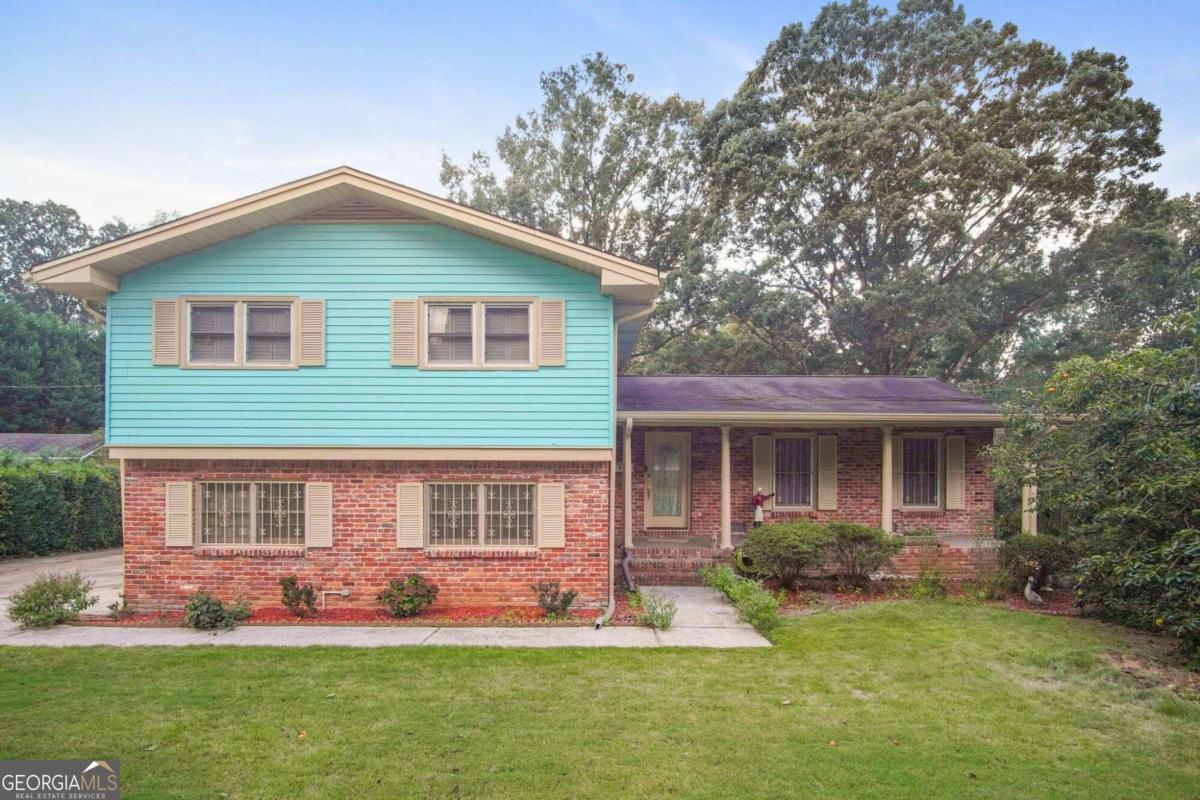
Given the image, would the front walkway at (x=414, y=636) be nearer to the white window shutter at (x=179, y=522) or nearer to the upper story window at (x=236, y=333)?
the white window shutter at (x=179, y=522)

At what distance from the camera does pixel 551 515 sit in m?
9.63

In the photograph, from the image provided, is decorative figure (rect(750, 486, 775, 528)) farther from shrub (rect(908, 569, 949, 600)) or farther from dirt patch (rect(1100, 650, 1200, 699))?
dirt patch (rect(1100, 650, 1200, 699))

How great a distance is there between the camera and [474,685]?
6625mm

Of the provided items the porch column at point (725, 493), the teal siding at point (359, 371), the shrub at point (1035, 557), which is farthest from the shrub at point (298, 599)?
the shrub at point (1035, 557)

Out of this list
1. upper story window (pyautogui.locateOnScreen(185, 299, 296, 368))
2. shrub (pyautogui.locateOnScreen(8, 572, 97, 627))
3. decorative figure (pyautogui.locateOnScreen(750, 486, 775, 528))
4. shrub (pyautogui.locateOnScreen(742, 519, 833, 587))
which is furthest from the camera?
decorative figure (pyautogui.locateOnScreen(750, 486, 775, 528))

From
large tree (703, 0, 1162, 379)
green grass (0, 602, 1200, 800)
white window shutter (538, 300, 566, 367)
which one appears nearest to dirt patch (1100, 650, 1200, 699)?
green grass (0, 602, 1200, 800)

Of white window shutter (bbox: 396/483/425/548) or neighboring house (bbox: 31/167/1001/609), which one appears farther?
white window shutter (bbox: 396/483/425/548)

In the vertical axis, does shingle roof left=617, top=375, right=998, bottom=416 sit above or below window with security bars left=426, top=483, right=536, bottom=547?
above

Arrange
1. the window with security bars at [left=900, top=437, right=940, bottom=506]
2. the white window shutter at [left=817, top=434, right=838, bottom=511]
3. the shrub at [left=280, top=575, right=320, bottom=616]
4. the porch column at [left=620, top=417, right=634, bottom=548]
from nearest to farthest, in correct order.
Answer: the shrub at [left=280, top=575, right=320, bottom=616] → the porch column at [left=620, top=417, right=634, bottom=548] → the white window shutter at [left=817, top=434, right=838, bottom=511] → the window with security bars at [left=900, top=437, right=940, bottom=506]

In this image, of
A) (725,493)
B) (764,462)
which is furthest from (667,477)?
(764,462)

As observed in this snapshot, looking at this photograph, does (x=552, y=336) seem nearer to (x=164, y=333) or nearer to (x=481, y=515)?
(x=481, y=515)

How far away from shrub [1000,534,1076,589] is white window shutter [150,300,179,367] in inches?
504

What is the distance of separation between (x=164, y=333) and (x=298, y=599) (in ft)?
13.5

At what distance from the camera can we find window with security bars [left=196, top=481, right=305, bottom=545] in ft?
32.0
